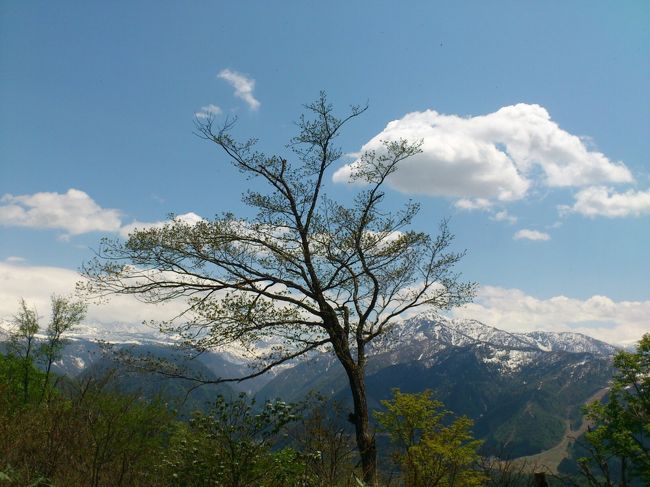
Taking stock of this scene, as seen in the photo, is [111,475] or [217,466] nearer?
[217,466]

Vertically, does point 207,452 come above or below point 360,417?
above

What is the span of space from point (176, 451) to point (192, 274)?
7.47m

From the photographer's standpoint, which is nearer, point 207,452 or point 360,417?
point 207,452

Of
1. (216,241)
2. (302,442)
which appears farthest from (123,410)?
(216,241)

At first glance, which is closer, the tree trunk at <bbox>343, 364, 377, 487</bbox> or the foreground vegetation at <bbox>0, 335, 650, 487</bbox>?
the foreground vegetation at <bbox>0, 335, 650, 487</bbox>

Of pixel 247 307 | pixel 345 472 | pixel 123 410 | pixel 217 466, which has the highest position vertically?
pixel 247 307

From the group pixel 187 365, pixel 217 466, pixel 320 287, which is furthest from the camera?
pixel 320 287

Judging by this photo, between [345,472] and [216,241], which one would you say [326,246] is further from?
[345,472]

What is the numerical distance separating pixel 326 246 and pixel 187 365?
6.41m

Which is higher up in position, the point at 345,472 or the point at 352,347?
the point at 352,347

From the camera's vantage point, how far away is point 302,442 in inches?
395

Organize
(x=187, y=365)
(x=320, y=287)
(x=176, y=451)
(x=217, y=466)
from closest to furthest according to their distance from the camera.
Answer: (x=217, y=466) → (x=176, y=451) → (x=187, y=365) → (x=320, y=287)

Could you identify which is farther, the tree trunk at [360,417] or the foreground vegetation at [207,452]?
the tree trunk at [360,417]

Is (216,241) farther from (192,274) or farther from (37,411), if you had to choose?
(37,411)
